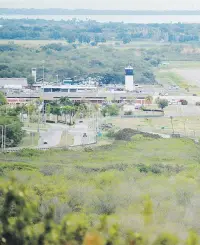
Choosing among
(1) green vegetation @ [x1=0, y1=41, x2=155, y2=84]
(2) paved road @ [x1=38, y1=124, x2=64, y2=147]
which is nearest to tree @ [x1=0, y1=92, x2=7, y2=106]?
(2) paved road @ [x1=38, y1=124, x2=64, y2=147]

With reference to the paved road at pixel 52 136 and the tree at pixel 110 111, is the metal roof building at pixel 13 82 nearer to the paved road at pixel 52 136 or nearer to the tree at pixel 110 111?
the tree at pixel 110 111

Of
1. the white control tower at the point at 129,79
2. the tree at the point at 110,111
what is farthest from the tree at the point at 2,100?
the white control tower at the point at 129,79

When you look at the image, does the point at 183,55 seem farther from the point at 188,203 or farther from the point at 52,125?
the point at 188,203

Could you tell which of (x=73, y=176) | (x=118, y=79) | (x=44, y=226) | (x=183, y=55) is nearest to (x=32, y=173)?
(x=73, y=176)

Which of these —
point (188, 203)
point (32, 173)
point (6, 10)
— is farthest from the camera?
point (6, 10)

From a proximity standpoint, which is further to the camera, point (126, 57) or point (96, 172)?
point (126, 57)

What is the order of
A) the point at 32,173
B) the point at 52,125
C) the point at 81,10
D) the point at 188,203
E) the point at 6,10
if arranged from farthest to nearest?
1. the point at 81,10
2. the point at 6,10
3. the point at 52,125
4. the point at 32,173
5. the point at 188,203
